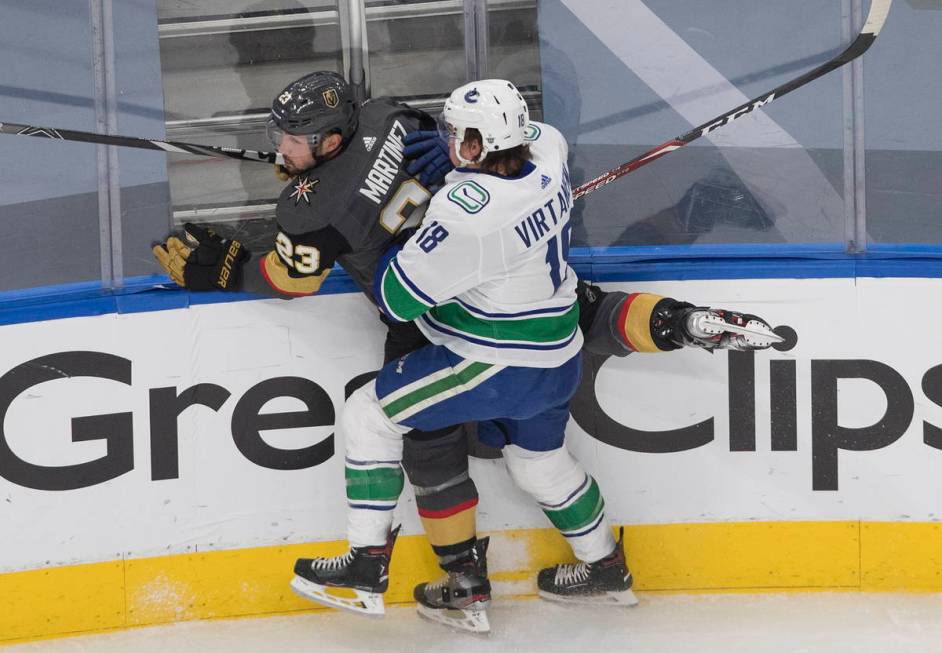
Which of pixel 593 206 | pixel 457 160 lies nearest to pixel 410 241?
pixel 457 160

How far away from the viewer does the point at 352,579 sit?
2.86 metres

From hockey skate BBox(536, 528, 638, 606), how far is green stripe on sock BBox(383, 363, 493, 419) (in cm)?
68

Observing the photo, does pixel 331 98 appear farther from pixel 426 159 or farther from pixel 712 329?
pixel 712 329

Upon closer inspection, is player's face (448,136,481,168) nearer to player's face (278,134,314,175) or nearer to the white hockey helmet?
the white hockey helmet

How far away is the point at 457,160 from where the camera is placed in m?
2.57

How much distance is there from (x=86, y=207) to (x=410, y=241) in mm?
907

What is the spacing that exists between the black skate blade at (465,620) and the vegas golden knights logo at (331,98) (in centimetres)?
129

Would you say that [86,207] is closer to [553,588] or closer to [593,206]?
[593,206]

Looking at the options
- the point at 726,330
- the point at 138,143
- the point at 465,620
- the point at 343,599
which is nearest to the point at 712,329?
the point at 726,330

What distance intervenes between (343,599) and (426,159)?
3.50 feet

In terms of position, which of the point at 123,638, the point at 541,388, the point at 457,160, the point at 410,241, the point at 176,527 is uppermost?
the point at 457,160

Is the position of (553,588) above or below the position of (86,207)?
below

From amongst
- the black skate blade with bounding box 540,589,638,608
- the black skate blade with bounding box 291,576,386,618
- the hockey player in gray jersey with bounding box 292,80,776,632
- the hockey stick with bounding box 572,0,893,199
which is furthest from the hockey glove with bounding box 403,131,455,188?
the black skate blade with bounding box 540,589,638,608

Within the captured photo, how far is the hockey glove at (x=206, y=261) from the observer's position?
9.31ft
